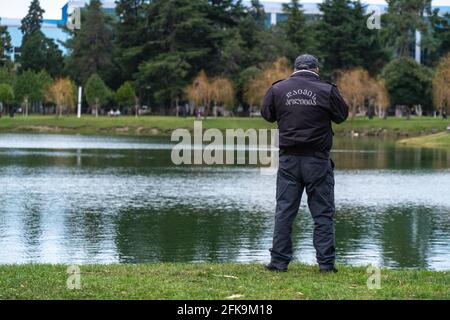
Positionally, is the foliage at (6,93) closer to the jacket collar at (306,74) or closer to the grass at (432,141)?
the grass at (432,141)

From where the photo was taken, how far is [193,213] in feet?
78.1

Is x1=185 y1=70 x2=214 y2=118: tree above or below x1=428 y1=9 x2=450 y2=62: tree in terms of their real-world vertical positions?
below

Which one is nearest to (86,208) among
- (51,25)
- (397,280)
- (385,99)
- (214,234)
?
(214,234)

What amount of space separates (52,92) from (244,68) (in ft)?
65.2

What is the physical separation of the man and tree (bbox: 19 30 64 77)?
104 m

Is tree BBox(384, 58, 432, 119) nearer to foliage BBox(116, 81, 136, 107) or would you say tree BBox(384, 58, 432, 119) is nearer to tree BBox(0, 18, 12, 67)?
foliage BBox(116, 81, 136, 107)

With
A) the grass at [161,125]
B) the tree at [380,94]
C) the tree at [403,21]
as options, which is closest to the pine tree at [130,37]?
the grass at [161,125]

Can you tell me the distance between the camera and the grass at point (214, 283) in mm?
7781

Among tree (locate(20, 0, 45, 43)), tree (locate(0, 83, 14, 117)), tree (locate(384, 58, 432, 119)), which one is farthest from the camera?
tree (locate(20, 0, 45, 43))

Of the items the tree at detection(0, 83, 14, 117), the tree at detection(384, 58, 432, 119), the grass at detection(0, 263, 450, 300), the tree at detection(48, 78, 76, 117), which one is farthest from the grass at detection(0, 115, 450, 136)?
the grass at detection(0, 263, 450, 300)

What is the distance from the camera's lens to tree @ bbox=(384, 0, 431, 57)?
302ft

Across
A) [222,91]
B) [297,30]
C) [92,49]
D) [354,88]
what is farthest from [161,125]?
[92,49]

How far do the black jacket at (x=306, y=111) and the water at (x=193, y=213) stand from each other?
21.8 ft
